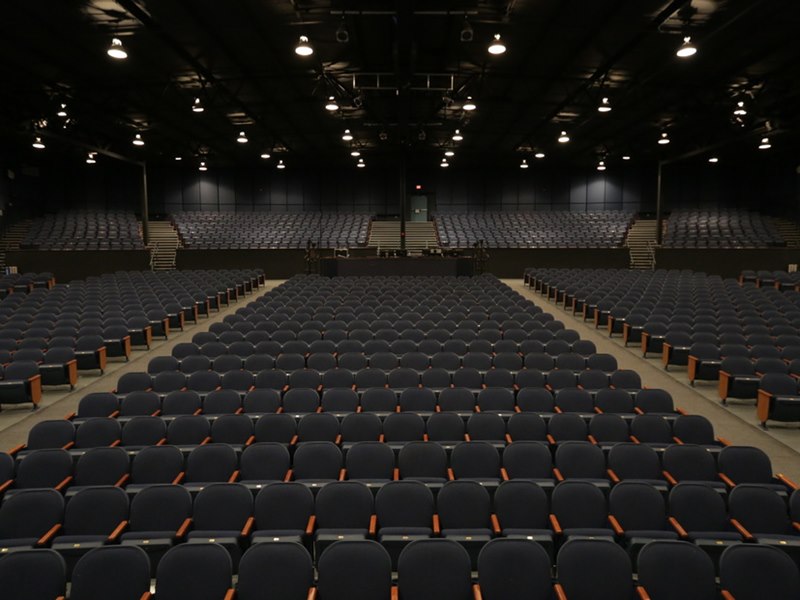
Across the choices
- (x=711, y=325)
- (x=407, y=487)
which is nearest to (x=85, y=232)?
(x=711, y=325)

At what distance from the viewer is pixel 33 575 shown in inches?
161

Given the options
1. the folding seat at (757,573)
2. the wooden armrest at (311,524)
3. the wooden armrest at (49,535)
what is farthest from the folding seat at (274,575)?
the folding seat at (757,573)

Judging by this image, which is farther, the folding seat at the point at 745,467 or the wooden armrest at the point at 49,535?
the folding seat at the point at 745,467

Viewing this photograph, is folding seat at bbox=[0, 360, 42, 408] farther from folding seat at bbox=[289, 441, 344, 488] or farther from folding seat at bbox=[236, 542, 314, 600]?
folding seat at bbox=[236, 542, 314, 600]

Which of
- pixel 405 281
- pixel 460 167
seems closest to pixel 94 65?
pixel 405 281

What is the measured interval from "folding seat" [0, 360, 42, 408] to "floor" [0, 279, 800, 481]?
0.26 metres

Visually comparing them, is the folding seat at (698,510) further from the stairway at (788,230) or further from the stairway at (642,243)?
the stairway at (788,230)

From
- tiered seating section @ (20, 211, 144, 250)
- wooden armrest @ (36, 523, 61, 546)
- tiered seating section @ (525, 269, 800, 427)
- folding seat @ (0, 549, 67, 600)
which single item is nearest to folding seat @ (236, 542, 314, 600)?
folding seat @ (0, 549, 67, 600)

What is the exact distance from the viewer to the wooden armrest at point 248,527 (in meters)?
4.94

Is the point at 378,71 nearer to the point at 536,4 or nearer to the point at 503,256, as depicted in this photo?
the point at 536,4

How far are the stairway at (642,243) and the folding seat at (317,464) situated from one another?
25.1 metres

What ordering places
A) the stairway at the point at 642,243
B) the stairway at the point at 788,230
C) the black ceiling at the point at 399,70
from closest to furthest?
the black ceiling at the point at 399,70 < the stairway at the point at 642,243 < the stairway at the point at 788,230

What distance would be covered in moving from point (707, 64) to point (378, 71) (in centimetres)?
901

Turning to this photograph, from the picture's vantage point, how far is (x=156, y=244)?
31672 mm
